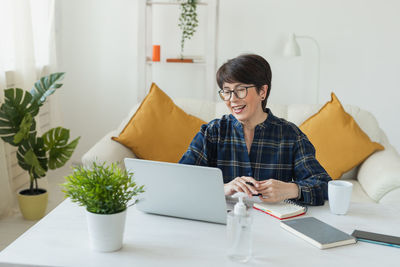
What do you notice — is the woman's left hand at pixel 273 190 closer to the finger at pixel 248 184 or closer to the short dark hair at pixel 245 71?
the finger at pixel 248 184

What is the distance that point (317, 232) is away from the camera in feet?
4.36

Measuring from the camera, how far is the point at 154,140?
2.75 metres

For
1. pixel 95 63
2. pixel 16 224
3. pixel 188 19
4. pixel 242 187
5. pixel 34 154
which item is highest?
pixel 188 19

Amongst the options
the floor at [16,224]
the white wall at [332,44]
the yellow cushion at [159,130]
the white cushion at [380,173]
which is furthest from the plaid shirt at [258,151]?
the white wall at [332,44]

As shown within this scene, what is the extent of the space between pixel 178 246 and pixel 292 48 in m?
2.67

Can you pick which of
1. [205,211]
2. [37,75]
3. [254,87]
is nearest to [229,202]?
[205,211]

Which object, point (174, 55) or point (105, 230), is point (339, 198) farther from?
point (174, 55)

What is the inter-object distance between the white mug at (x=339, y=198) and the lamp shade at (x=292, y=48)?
2264mm

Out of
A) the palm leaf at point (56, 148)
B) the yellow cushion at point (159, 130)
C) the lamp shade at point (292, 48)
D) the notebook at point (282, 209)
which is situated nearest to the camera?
the notebook at point (282, 209)

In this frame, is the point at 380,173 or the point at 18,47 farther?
the point at 18,47

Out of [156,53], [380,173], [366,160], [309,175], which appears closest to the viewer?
[309,175]

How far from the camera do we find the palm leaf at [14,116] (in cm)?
284

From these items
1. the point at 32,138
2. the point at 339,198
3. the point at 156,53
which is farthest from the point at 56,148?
the point at 339,198

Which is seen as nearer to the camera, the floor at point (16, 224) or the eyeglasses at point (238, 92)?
the eyeglasses at point (238, 92)
